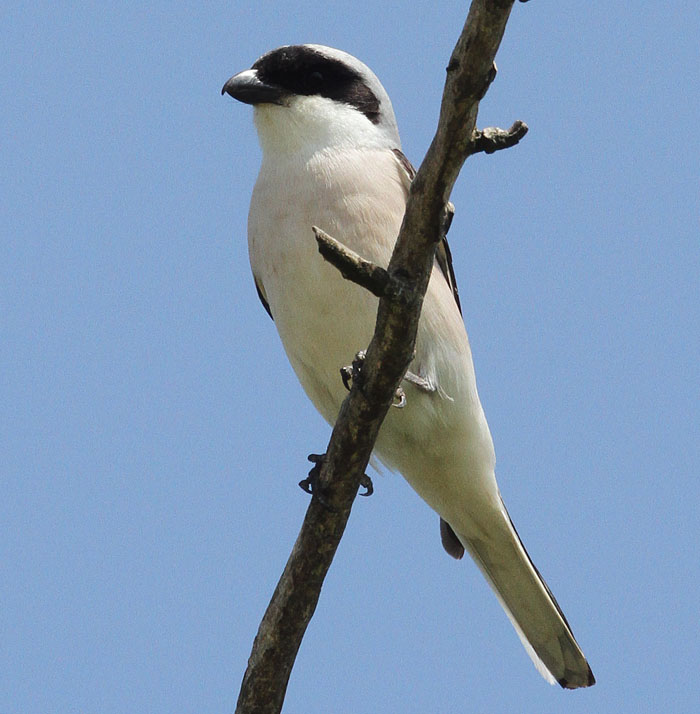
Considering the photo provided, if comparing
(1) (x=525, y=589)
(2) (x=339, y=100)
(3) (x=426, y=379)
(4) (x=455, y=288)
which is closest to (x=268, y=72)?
(2) (x=339, y=100)

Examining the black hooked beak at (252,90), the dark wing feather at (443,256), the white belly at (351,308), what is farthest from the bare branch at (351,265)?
the black hooked beak at (252,90)

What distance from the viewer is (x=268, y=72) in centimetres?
510

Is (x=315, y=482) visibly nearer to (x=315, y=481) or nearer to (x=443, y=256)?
(x=315, y=481)

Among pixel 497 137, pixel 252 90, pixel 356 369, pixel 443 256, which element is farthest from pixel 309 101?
pixel 497 137

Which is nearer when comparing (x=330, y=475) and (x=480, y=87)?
(x=480, y=87)

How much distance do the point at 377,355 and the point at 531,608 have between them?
2.20 m

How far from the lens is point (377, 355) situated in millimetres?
3562

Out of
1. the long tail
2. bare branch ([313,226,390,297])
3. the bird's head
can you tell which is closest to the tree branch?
bare branch ([313,226,390,297])

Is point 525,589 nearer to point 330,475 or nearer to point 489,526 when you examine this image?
point 489,526

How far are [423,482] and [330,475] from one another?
128 cm

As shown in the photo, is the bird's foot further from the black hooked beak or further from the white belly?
the black hooked beak

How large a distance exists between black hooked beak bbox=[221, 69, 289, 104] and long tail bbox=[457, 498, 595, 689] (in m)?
2.29

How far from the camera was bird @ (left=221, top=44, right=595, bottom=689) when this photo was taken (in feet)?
15.0

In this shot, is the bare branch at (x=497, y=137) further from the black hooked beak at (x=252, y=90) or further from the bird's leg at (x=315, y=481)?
the black hooked beak at (x=252, y=90)
